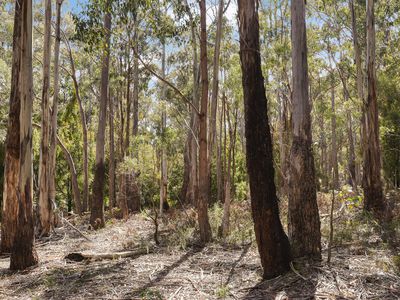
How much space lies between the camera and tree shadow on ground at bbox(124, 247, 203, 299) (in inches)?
210

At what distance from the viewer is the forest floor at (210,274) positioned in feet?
15.9

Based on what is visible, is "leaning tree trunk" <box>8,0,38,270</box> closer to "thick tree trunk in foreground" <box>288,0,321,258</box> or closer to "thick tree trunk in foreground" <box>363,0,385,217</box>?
"thick tree trunk in foreground" <box>288,0,321,258</box>

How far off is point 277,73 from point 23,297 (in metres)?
14.2

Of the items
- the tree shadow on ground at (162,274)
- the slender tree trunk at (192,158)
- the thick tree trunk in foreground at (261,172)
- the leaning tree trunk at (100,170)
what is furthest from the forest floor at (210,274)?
the slender tree trunk at (192,158)

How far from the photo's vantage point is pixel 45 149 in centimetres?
1052

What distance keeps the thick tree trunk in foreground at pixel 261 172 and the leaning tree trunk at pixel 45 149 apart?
6.64 m

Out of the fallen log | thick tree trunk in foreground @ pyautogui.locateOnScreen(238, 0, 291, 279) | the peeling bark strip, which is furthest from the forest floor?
the peeling bark strip

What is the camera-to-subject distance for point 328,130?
33156mm

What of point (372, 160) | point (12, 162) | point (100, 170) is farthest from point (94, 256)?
point (372, 160)

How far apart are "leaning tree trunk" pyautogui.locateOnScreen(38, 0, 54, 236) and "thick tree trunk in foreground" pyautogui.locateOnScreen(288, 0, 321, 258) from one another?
659cm

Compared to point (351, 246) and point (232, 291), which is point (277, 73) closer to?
point (351, 246)

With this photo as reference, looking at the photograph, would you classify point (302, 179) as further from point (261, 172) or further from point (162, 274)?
point (162, 274)

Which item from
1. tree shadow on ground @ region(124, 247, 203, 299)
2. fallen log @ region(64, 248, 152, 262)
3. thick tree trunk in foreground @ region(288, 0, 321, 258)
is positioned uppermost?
thick tree trunk in foreground @ region(288, 0, 321, 258)

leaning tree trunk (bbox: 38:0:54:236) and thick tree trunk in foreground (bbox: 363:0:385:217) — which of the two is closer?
leaning tree trunk (bbox: 38:0:54:236)
